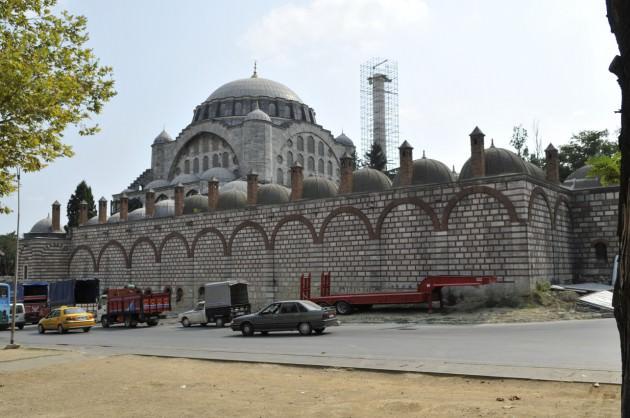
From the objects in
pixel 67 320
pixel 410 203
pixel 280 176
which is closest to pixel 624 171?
pixel 410 203

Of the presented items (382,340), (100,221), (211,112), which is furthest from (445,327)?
(211,112)

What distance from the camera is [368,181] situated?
3100 centimetres

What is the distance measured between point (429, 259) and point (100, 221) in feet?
99.2

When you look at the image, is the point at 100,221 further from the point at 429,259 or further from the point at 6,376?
the point at 6,376

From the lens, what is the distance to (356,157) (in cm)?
7688

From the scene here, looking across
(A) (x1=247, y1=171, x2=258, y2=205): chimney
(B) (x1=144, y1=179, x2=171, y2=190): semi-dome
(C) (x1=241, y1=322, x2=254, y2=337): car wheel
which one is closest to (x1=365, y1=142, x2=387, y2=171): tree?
(B) (x1=144, y1=179, x2=171, y2=190): semi-dome

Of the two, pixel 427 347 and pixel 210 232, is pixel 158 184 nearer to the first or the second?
pixel 210 232

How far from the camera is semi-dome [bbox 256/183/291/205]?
3465 centimetres

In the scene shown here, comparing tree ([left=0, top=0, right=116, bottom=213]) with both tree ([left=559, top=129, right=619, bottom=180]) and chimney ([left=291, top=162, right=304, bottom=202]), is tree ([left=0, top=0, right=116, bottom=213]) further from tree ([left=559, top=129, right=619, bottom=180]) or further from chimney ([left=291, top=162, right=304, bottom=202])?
tree ([left=559, top=129, right=619, bottom=180])

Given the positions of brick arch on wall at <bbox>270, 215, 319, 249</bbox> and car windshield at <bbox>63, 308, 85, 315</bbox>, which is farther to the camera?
brick arch on wall at <bbox>270, 215, 319, 249</bbox>

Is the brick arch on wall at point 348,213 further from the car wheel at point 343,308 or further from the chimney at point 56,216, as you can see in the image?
the chimney at point 56,216

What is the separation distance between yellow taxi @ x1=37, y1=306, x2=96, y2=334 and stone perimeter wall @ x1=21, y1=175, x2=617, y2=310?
10.3 metres

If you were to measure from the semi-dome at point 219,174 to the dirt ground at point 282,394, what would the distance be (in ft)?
157

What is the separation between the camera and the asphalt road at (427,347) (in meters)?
10.4
